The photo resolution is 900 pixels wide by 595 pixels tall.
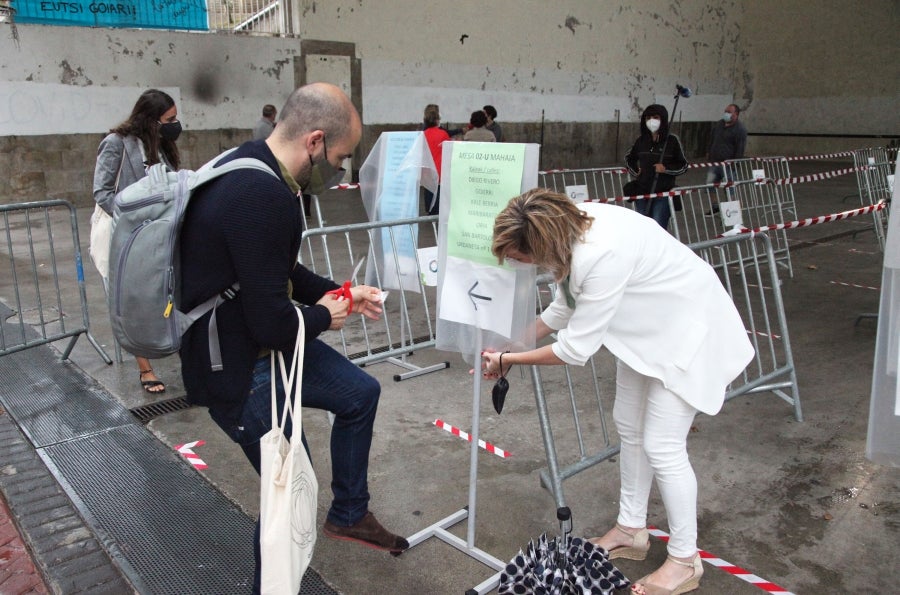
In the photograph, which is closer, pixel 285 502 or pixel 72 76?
pixel 285 502

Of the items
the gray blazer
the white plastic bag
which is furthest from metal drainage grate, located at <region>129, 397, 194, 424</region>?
the gray blazer

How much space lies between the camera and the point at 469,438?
4027 mm

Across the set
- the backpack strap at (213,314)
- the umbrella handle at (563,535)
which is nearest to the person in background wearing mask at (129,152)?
the backpack strap at (213,314)

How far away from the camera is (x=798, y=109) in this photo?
2367 cm

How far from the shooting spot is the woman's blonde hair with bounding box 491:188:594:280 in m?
2.32

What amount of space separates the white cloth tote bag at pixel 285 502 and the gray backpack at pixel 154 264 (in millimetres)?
279

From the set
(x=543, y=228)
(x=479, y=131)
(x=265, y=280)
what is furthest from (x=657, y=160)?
(x=265, y=280)

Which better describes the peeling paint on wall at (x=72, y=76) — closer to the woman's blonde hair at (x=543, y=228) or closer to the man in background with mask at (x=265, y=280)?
→ the man in background with mask at (x=265, y=280)

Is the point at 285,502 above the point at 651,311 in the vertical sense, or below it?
below

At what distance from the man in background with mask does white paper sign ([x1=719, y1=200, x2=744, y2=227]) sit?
18.1ft

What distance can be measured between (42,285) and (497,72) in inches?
516

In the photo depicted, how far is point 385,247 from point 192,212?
10.0 ft

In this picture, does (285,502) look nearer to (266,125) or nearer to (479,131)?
(479,131)

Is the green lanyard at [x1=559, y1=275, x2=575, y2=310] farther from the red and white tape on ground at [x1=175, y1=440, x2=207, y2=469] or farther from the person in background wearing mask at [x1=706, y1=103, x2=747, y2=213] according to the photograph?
the person in background wearing mask at [x1=706, y1=103, x2=747, y2=213]
